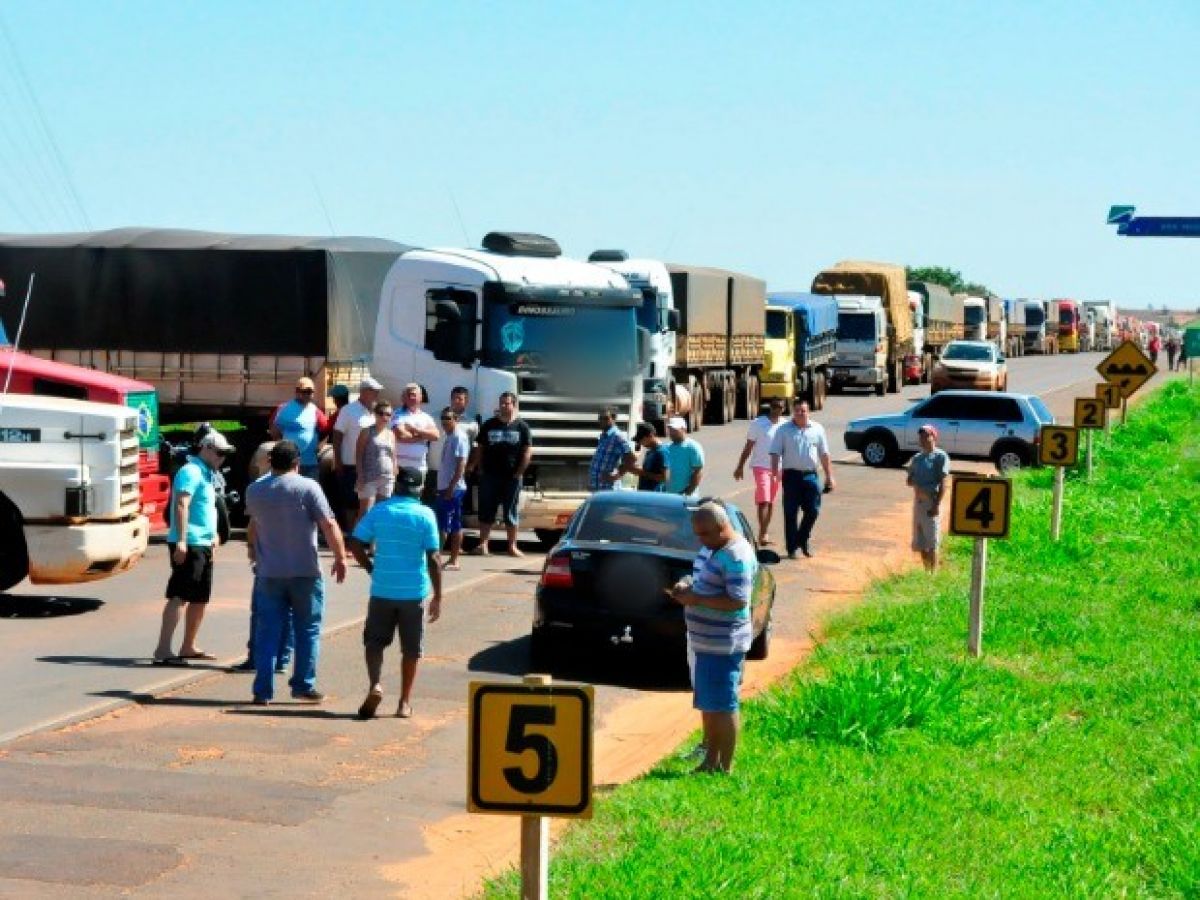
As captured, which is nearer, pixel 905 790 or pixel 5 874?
pixel 5 874

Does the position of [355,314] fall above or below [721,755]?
above

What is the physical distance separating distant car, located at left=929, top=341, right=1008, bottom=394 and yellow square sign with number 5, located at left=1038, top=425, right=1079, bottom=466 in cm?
3233

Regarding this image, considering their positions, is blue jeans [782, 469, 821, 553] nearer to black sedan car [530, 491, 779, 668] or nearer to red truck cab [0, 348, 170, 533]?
red truck cab [0, 348, 170, 533]

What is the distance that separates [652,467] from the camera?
73.0ft

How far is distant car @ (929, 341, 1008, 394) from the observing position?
186 feet

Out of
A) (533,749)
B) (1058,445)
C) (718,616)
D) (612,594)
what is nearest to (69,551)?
(612,594)

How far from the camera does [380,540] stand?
13.6 metres

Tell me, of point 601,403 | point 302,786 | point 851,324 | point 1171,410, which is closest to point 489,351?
point 601,403

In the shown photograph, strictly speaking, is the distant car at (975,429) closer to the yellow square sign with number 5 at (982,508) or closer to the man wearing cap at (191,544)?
the yellow square sign with number 5 at (982,508)

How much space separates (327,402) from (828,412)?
35.2 metres

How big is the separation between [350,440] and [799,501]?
4.88 m

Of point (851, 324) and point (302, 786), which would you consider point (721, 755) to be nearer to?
point (302, 786)

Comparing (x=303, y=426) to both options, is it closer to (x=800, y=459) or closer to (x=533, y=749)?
(x=800, y=459)

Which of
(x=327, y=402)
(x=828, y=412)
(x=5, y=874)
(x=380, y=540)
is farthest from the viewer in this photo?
(x=828, y=412)
